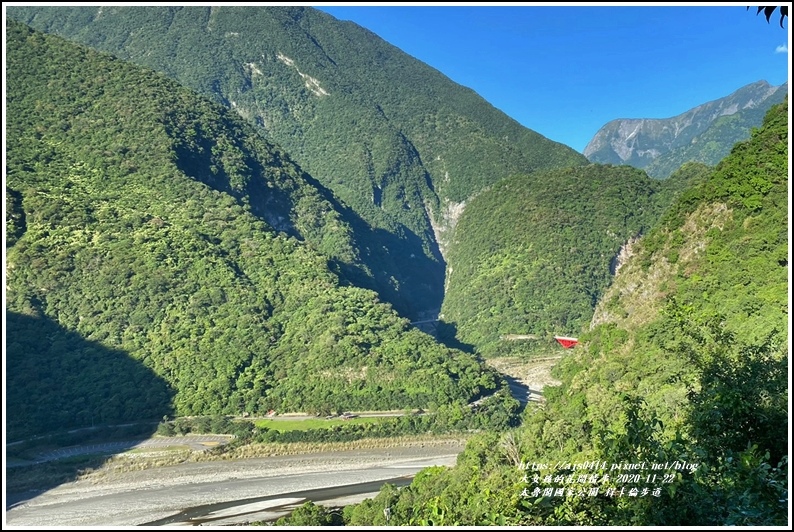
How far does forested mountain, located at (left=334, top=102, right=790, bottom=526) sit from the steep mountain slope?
3596 cm

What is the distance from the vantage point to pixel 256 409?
44.6 m

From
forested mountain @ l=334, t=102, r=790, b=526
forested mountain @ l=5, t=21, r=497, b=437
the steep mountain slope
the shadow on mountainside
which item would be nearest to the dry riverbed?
the shadow on mountainside

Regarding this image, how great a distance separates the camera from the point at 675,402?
16.0m

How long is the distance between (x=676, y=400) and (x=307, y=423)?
32153 mm

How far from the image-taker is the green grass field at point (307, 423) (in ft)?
137

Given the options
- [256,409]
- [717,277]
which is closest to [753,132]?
[717,277]

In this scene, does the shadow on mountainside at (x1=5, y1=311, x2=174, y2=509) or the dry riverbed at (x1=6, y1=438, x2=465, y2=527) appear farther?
the shadow on mountainside at (x1=5, y1=311, x2=174, y2=509)

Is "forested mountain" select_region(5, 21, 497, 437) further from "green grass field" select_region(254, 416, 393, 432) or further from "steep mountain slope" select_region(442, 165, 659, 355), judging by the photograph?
"steep mountain slope" select_region(442, 165, 659, 355)

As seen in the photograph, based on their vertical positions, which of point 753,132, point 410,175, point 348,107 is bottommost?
point 753,132

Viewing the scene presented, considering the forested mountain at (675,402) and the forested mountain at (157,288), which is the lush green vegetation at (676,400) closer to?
the forested mountain at (675,402)

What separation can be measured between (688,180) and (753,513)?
87.3 meters

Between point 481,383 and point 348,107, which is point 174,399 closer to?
point 481,383

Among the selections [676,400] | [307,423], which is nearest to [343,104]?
[307,423]

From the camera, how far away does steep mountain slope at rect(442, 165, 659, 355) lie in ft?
232
